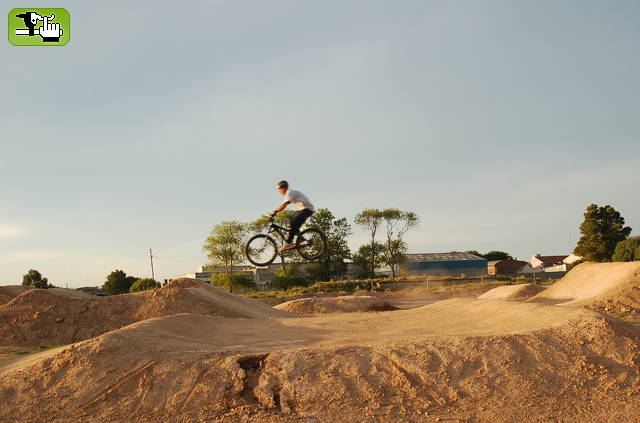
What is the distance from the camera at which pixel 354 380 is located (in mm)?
9547

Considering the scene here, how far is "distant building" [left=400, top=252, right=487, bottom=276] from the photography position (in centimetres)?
8562

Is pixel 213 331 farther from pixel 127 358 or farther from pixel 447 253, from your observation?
pixel 447 253

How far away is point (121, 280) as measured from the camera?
70.6 m

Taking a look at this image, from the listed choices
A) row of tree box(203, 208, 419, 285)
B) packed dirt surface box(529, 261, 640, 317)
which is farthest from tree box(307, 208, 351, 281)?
packed dirt surface box(529, 261, 640, 317)

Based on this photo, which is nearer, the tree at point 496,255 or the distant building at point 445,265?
the distant building at point 445,265

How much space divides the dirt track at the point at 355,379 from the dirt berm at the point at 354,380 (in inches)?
0.8

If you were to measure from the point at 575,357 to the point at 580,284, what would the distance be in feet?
61.5

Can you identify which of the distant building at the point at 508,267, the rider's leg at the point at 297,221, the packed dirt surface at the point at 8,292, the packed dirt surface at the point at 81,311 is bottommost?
the distant building at the point at 508,267

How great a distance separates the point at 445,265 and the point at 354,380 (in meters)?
81.3

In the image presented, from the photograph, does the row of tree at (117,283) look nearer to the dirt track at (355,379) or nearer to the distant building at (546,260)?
the dirt track at (355,379)

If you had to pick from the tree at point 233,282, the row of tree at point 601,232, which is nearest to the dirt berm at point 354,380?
the row of tree at point 601,232

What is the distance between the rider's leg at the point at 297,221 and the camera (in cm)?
A: 1450

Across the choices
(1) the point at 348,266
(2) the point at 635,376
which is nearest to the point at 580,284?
(2) the point at 635,376

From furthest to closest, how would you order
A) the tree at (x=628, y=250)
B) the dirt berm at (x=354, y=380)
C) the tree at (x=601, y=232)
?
the tree at (x=601, y=232), the tree at (x=628, y=250), the dirt berm at (x=354, y=380)
